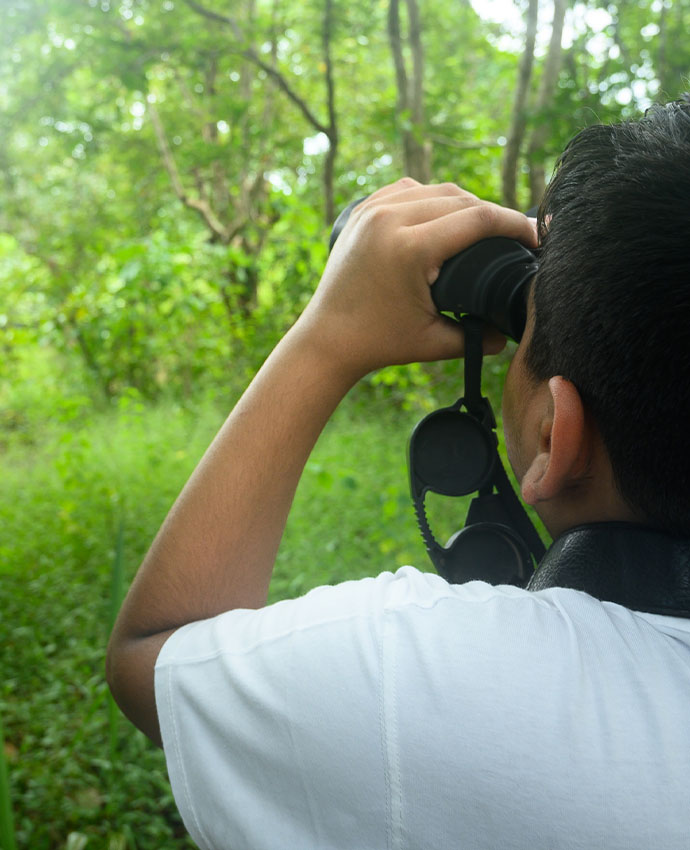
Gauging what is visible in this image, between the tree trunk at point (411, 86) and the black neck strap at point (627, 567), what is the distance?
9.21 ft

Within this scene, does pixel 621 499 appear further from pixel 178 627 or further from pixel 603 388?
pixel 178 627

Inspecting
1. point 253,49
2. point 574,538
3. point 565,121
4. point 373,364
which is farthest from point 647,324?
point 253,49

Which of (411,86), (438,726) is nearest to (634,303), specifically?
(438,726)

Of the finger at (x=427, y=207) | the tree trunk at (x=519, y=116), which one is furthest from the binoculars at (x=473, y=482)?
the tree trunk at (x=519, y=116)

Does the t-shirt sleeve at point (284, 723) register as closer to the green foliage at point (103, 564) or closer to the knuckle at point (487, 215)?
the knuckle at point (487, 215)

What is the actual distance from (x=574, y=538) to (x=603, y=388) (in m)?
0.13

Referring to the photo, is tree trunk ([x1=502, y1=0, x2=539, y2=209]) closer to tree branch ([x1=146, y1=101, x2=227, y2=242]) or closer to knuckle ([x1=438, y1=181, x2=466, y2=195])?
knuckle ([x1=438, y1=181, x2=466, y2=195])

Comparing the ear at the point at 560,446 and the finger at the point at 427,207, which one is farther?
the finger at the point at 427,207

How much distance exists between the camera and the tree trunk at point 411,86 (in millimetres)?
3250

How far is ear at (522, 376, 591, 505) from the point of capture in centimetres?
62

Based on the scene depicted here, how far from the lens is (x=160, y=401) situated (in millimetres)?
6637

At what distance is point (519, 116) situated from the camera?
11.3 ft

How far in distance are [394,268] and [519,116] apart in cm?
306

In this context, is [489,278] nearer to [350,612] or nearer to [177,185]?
[350,612]
